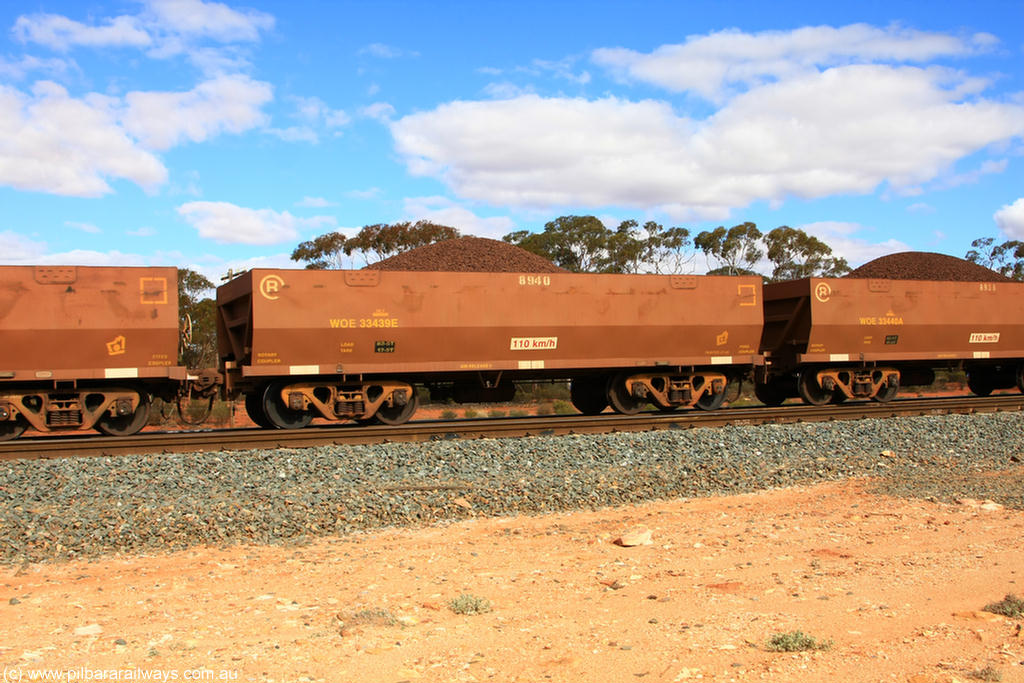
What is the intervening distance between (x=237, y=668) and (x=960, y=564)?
534cm

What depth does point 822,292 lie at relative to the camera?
675 inches

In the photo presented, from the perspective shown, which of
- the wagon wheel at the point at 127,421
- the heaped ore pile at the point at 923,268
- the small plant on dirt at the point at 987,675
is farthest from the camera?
the heaped ore pile at the point at 923,268

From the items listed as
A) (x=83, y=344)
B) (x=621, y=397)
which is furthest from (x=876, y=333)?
(x=83, y=344)

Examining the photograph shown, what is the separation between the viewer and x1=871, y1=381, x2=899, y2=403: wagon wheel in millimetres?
18156

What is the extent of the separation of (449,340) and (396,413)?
163 centimetres

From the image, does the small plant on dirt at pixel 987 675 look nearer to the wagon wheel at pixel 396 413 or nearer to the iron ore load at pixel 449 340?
the iron ore load at pixel 449 340

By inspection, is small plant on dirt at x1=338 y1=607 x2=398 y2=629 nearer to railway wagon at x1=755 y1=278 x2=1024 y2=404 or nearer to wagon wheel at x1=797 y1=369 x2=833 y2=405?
railway wagon at x1=755 y1=278 x2=1024 y2=404

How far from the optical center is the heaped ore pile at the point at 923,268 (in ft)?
182

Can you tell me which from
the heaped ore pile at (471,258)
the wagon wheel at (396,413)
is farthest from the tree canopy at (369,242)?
the wagon wheel at (396,413)

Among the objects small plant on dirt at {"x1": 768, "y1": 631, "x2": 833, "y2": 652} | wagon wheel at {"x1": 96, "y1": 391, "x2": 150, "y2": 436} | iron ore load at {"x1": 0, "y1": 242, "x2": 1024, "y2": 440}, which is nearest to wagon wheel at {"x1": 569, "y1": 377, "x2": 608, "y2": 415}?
iron ore load at {"x1": 0, "y1": 242, "x2": 1024, "y2": 440}

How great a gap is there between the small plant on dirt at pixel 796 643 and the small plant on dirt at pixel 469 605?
1861 millimetres

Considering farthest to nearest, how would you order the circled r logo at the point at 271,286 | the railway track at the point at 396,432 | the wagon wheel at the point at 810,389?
the wagon wheel at the point at 810,389 < the circled r logo at the point at 271,286 < the railway track at the point at 396,432

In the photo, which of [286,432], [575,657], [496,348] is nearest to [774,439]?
[496,348]

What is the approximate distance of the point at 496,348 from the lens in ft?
47.4
